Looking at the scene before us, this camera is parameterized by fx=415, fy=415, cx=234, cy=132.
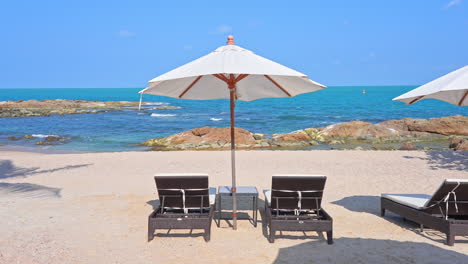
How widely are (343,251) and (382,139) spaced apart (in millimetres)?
21307

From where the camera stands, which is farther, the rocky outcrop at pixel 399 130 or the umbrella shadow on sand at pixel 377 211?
the rocky outcrop at pixel 399 130

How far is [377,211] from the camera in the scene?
717 cm

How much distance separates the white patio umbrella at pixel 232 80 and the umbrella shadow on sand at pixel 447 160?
708cm

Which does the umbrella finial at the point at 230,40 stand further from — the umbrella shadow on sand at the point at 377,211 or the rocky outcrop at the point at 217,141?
the rocky outcrop at the point at 217,141

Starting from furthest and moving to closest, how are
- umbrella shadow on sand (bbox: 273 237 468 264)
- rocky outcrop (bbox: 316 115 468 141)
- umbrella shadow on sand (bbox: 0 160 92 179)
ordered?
rocky outcrop (bbox: 316 115 468 141) < umbrella shadow on sand (bbox: 0 160 92 179) < umbrella shadow on sand (bbox: 273 237 468 264)

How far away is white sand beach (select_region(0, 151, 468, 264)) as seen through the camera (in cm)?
499

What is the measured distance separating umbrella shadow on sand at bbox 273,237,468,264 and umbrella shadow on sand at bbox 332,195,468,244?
0.49m

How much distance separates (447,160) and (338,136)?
13.4m

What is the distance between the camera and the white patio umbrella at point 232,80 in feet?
16.6

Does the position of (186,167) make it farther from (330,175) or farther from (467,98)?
(467,98)

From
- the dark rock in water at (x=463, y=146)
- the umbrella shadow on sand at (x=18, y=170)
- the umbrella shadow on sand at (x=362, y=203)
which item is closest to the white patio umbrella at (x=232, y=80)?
the umbrella shadow on sand at (x=362, y=203)

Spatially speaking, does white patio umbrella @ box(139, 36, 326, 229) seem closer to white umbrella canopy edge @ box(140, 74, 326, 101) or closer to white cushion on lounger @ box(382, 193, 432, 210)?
white umbrella canopy edge @ box(140, 74, 326, 101)

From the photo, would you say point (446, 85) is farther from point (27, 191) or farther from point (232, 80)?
point (27, 191)

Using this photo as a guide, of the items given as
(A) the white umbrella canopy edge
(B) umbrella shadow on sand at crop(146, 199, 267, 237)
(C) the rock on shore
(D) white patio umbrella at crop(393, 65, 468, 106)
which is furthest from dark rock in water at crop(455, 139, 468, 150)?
(A) the white umbrella canopy edge
